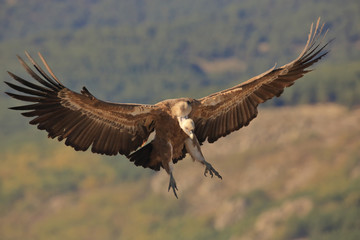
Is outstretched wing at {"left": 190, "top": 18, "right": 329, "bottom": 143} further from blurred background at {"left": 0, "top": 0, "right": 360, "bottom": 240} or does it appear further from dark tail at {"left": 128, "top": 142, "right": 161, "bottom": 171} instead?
blurred background at {"left": 0, "top": 0, "right": 360, "bottom": 240}

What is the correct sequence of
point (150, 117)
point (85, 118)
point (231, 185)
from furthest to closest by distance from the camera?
point (231, 185) < point (150, 117) < point (85, 118)

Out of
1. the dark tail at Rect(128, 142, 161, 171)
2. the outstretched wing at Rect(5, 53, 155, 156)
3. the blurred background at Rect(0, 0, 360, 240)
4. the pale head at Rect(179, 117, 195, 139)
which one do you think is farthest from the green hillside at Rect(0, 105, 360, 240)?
the pale head at Rect(179, 117, 195, 139)

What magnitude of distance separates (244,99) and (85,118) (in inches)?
132

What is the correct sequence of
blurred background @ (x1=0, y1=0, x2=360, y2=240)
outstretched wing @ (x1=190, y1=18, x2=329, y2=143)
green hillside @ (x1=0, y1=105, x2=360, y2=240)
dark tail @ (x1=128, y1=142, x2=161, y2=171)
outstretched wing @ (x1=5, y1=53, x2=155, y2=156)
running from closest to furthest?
1. outstretched wing @ (x1=5, y1=53, x2=155, y2=156)
2. dark tail @ (x1=128, y1=142, x2=161, y2=171)
3. outstretched wing @ (x1=190, y1=18, x2=329, y2=143)
4. green hillside @ (x1=0, y1=105, x2=360, y2=240)
5. blurred background @ (x1=0, y1=0, x2=360, y2=240)

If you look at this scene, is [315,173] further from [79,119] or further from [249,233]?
[79,119]

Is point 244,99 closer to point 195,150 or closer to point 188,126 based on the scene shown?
point 195,150

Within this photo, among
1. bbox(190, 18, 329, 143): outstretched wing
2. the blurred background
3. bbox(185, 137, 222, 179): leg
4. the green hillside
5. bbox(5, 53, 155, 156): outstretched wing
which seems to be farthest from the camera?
the blurred background

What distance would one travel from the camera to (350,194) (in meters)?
123

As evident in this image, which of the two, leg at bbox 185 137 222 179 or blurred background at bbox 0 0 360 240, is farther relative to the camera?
blurred background at bbox 0 0 360 240

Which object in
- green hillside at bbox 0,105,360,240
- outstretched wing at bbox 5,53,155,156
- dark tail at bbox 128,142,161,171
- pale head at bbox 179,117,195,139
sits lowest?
pale head at bbox 179,117,195,139

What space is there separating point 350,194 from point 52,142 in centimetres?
5271

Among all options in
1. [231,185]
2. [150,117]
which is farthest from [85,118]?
[231,185]

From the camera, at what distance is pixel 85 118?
15.8 metres

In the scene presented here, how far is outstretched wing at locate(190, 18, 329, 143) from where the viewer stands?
55.6ft
